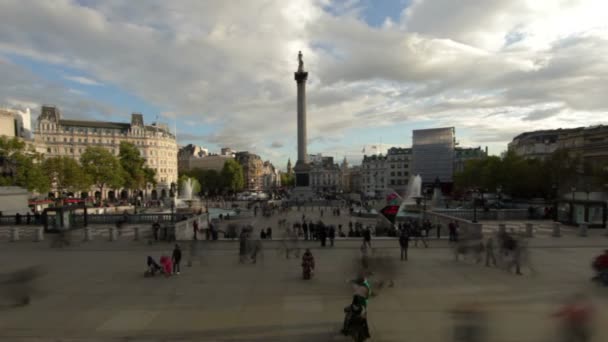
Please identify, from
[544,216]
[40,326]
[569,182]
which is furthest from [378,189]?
[40,326]

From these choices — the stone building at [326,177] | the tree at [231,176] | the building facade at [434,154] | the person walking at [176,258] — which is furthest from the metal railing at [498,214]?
the stone building at [326,177]

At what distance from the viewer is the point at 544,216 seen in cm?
3169

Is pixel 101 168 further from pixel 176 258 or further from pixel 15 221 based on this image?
pixel 176 258

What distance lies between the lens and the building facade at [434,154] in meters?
96.6

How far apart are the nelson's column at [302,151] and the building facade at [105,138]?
4791 centimetres

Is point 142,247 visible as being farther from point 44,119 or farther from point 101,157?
point 44,119

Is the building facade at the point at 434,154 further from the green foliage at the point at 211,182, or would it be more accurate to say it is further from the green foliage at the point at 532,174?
the green foliage at the point at 211,182

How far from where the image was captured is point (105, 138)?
90625mm

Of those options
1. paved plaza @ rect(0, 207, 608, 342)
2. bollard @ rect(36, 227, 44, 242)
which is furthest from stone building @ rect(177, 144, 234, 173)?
paved plaza @ rect(0, 207, 608, 342)

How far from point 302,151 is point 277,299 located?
62.8 meters

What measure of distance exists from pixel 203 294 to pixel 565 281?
1255cm

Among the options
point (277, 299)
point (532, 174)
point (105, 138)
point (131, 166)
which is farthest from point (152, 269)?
point (105, 138)

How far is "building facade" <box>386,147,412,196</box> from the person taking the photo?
4685 inches

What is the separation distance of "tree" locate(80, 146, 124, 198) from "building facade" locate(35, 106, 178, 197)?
2818 centimetres
